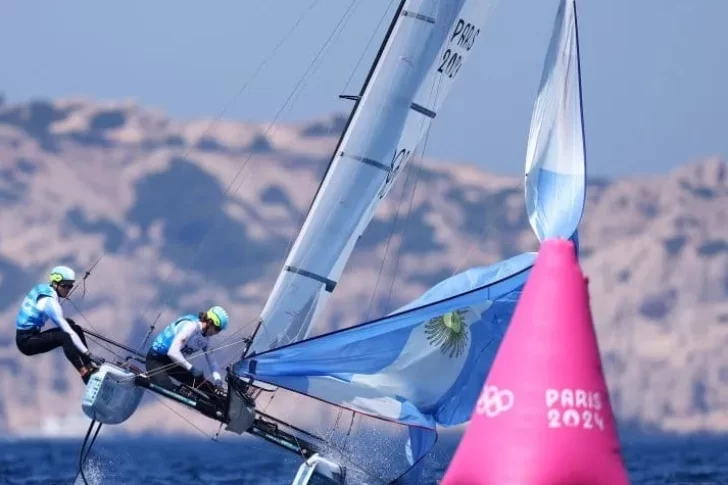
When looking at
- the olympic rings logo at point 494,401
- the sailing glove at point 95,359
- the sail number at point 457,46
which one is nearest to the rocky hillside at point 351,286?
the sail number at point 457,46

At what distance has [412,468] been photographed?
16.9 m

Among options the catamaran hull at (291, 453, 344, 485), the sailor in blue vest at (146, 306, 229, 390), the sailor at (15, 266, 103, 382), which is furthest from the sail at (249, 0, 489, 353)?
the sailor at (15, 266, 103, 382)

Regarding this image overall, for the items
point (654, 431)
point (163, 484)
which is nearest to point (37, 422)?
point (654, 431)

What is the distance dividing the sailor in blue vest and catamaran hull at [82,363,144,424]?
274mm

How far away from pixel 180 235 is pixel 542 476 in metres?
189

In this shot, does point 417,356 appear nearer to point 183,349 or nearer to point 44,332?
point 183,349

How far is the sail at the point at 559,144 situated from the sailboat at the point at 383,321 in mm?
17

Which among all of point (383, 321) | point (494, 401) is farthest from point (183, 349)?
point (494, 401)

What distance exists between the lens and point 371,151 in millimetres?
16719

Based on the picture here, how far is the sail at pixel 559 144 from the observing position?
14805 mm

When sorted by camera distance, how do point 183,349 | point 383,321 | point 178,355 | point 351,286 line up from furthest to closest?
point 351,286 → point 383,321 → point 183,349 → point 178,355

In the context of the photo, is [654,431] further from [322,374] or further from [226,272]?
[322,374]

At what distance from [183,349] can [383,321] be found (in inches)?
80.3

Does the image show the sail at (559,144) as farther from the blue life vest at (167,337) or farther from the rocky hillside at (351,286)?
the rocky hillside at (351,286)
